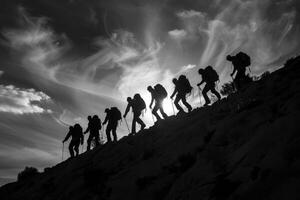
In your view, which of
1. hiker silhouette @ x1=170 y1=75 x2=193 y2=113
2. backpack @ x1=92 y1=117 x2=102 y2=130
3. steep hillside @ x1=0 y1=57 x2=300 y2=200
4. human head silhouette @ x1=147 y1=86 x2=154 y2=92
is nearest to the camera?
steep hillside @ x1=0 y1=57 x2=300 y2=200

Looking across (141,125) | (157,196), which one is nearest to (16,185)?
(141,125)

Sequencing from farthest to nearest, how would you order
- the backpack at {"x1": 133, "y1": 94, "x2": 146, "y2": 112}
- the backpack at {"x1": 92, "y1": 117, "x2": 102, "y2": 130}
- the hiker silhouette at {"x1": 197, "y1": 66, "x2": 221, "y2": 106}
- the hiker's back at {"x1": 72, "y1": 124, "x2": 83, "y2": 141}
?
the hiker's back at {"x1": 72, "y1": 124, "x2": 83, "y2": 141}
the backpack at {"x1": 92, "y1": 117, "x2": 102, "y2": 130}
the backpack at {"x1": 133, "y1": 94, "x2": 146, "y2": 112}
the hiker silhouette at {"x1": 197, "y1": 66, "x2": 221, "y2": 106}

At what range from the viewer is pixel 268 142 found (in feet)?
21.4

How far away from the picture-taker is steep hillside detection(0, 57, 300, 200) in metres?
5.70

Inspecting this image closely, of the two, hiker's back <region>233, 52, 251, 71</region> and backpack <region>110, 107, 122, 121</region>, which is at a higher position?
backpack <region>110, 107, 122, 121</region>

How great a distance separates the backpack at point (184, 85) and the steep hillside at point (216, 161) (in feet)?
9.08

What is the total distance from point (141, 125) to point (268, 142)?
12.9 metres

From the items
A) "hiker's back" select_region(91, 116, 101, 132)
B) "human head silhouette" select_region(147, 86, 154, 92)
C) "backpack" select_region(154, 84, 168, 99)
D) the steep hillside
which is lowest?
the steep hillside

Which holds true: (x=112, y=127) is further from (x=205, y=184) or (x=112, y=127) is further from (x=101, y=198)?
(x=205, y=184)

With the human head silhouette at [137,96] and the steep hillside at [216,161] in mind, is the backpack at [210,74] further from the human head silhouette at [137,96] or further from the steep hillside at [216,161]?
the human head silhouette at [137,96]

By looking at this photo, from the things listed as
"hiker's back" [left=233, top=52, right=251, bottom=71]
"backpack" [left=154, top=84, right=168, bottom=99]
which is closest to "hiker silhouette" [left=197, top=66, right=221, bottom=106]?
"hiker's back" [left=233, top=52, right=251, bottom=71]

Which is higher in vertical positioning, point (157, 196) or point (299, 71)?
point (299, 71)

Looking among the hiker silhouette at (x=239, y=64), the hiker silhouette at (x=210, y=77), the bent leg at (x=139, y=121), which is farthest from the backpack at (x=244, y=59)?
the bent leg at (x=139, y=121)

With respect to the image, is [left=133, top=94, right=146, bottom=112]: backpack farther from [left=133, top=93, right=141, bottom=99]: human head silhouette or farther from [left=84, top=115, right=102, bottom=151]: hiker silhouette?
[left=84, top=115, right=102, bottom=151]: hiker silhouette
